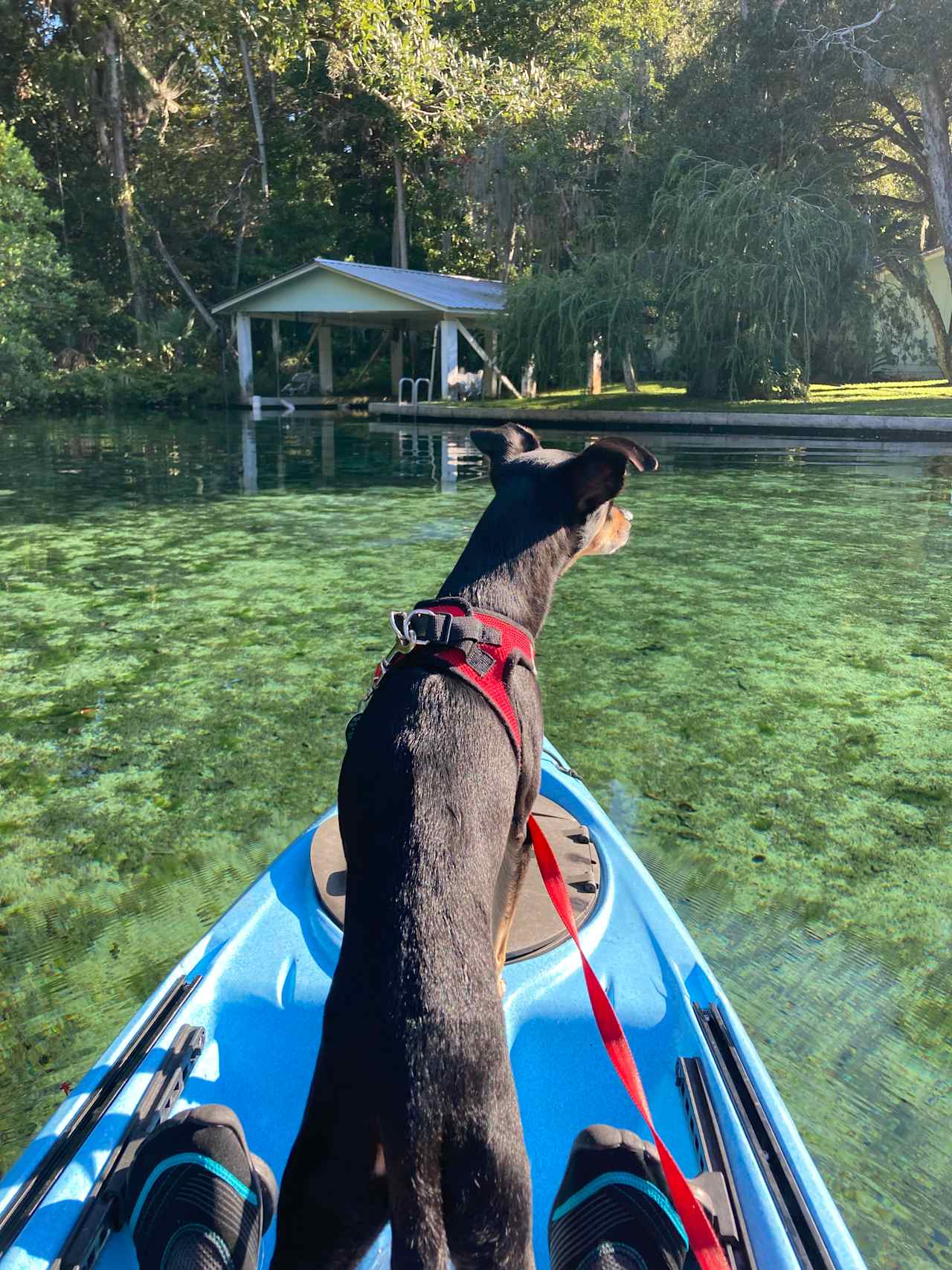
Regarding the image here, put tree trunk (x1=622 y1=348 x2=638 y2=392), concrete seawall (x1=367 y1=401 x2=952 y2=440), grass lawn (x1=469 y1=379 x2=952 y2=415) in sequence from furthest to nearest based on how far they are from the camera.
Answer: tree trunk (x1=622 y1=348 x2=638 y2=392) → grass lawn (x1=469 y1=379 x2=952 y2=415) → concrete seawall (x1=367 y1=401 x2=952 y2=440)

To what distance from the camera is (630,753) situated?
4.45 metres

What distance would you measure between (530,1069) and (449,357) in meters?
23.9

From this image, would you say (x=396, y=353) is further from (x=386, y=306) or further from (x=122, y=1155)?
(x=122, y=1155)

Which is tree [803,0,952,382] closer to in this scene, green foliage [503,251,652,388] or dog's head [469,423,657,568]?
green foliage [503,251,652,388]

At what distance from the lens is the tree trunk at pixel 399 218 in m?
32.0

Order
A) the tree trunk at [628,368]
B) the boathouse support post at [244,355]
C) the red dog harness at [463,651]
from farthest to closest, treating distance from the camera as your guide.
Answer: the boathouse support post at [244,355], the tree trunk at [628,368], the red dog harness at [463,651]

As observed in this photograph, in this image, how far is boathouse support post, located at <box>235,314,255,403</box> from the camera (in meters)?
27.9

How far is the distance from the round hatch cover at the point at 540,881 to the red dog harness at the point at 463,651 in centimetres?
78

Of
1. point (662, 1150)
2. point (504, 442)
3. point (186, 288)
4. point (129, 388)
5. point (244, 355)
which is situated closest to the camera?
point (662, 1150)

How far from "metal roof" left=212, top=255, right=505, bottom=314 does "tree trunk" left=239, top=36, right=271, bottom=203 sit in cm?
886

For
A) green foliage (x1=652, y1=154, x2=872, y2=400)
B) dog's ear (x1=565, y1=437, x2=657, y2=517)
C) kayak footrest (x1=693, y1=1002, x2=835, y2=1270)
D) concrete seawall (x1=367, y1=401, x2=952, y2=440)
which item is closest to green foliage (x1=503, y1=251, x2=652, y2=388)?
green foliage (x1=652, y1=154, x2=872, y2=400)

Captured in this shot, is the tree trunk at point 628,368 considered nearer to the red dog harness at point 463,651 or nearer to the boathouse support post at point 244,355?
the boathouse support post at point 244,355

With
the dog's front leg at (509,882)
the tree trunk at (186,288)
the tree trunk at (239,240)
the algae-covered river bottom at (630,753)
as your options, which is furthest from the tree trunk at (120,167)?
the dog's front leg at (509,882)

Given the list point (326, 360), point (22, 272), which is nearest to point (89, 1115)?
point (22, 272)
